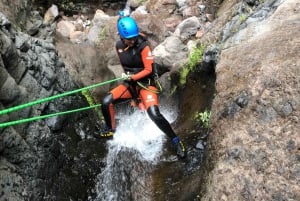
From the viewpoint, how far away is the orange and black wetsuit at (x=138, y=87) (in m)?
7.97

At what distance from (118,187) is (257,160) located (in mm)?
3053

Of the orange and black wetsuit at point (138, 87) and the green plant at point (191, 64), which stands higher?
the orange and black wetsuit at point (138, 87)

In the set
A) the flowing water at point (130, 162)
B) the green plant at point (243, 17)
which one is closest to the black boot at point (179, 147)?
the flowing water at point (130, 162)

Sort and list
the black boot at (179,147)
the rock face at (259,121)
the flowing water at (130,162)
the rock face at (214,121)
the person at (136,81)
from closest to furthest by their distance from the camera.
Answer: the rock face at (259,121), the rock face at (214,121), the flowing water at (130,162), the black boot at (179,147), the person at (136,81)

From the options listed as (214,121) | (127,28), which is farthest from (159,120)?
(127,28)

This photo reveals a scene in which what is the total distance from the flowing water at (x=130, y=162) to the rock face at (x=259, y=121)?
1.86m

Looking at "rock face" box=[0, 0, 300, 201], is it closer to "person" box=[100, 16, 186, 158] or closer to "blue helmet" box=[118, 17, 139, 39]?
"person" box=[100, 16, 186, 158]

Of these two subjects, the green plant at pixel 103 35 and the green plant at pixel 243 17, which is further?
the green plant at pixel 103 35

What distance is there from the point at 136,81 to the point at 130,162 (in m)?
1.62

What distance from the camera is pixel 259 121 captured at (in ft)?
18.9

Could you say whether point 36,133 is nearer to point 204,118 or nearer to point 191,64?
point 204,118

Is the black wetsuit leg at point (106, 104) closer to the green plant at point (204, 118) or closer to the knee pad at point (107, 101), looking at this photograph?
the knee pad at point (107, 101)

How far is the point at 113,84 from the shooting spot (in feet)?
36.1

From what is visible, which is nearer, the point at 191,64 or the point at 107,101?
the point at 107,101
